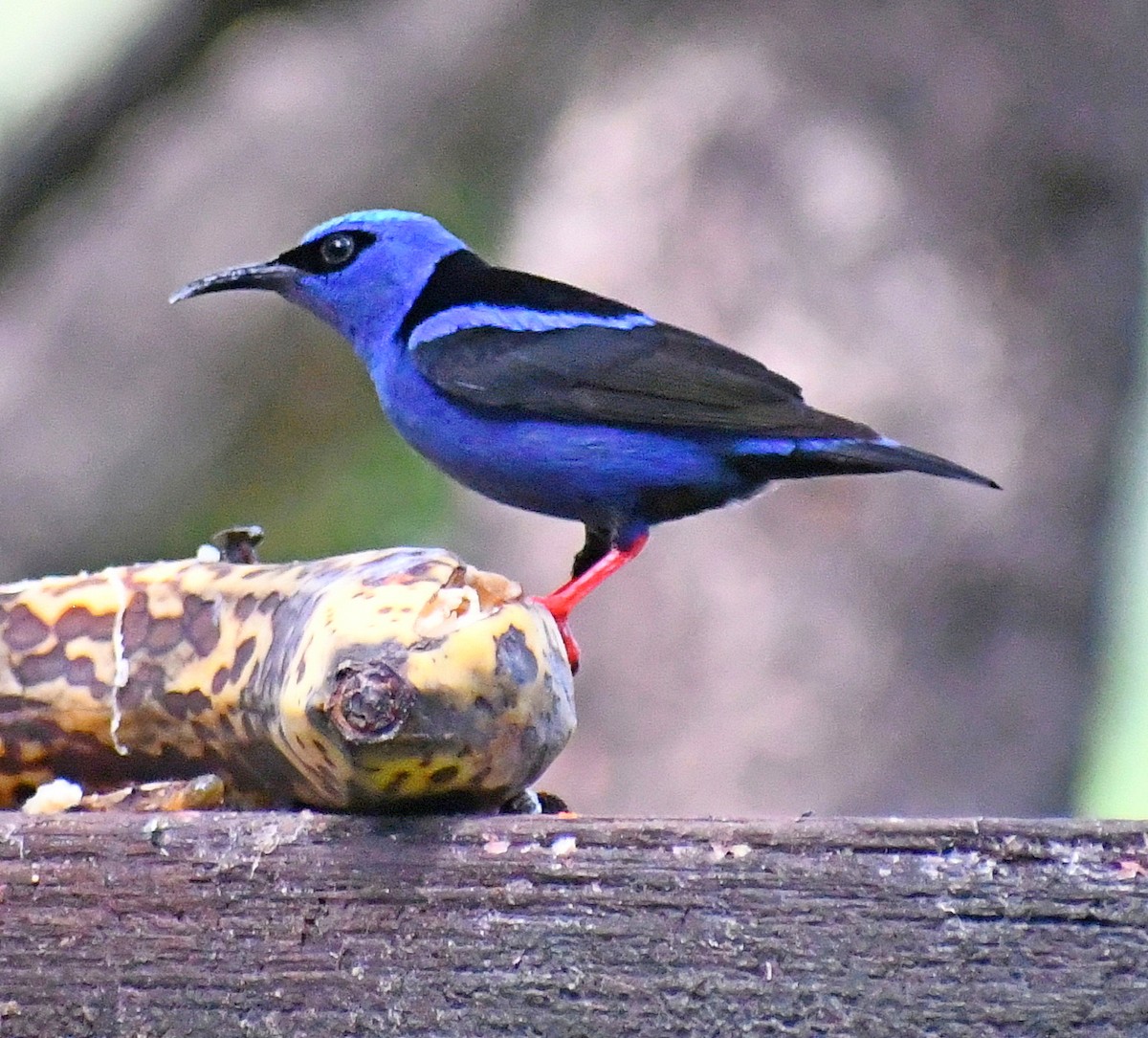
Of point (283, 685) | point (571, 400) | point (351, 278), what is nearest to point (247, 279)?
point (351, 278)

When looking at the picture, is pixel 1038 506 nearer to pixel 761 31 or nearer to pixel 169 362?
pixel 761 31

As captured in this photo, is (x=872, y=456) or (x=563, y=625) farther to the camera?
(x=872, y=456)

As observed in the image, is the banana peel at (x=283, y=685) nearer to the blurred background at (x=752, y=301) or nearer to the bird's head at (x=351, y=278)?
the bird's head at (x=351, y=278)

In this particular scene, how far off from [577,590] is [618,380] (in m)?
0.60

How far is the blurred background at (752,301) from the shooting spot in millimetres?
4203

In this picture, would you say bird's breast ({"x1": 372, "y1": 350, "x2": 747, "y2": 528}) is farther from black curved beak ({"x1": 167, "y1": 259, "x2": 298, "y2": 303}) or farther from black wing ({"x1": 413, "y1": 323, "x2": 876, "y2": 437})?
black curved beak ({"x1": 167, "y1": 259, "x2": 298, "y2": 303})

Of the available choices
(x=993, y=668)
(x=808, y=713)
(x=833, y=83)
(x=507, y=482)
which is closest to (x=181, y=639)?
(x=507, y=482)

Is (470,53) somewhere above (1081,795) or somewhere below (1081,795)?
above

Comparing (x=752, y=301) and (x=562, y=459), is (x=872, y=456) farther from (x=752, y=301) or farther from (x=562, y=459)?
(x=752, y=301)

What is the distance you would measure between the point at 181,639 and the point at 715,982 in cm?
81

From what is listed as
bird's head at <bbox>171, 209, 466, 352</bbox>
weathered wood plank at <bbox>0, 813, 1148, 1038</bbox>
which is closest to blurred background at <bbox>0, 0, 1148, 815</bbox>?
bird's head at <bbox>171, 209, 466, 352</bbox>

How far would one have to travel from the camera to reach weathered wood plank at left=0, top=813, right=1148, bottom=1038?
4.97 feet

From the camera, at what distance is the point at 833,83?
4527 millimetres

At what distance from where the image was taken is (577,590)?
329 cm
